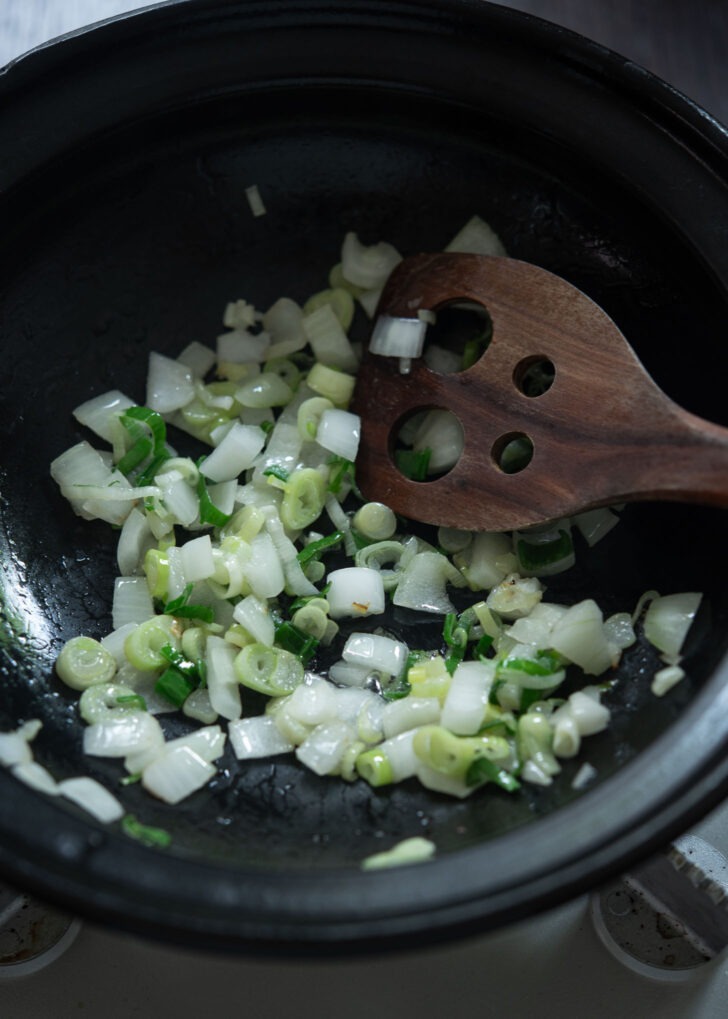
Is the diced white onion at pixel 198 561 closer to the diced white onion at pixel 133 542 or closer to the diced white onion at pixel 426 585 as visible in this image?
the diced white onion at pixel 133 542

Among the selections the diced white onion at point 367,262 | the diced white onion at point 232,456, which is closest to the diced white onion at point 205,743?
the diced white onion at point 232,456

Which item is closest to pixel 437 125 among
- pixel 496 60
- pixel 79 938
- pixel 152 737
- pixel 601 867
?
pixel 496 60

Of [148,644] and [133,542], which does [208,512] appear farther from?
[148,644]

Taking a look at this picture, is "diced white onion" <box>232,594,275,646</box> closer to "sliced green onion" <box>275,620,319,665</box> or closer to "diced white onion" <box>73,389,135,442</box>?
"sliced green onion" <box>275,620,319,665</box>

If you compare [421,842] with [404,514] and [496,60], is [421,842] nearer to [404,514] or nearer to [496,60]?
[404,514]

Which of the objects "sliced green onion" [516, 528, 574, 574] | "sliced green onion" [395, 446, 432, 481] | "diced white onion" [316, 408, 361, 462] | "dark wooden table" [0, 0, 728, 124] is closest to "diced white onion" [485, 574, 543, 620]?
"sliced green onion" [516, 528, 574, 574]

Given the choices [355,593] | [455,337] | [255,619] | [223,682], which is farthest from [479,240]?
[223,682]

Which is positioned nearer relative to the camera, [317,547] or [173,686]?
[173,686]
